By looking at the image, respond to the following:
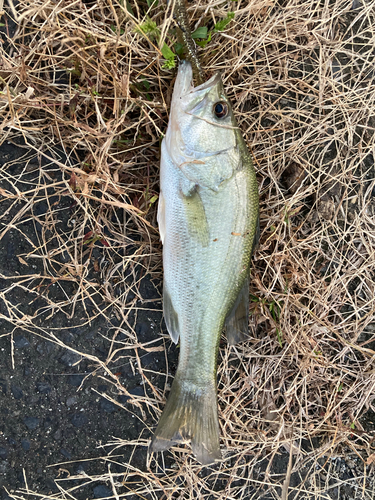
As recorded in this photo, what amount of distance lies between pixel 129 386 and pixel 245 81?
2.50 meters

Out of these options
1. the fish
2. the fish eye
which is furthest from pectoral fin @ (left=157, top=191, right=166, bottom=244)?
the fish eye

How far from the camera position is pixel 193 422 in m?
2.25

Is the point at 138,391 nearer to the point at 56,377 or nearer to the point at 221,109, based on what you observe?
the point at 56,377

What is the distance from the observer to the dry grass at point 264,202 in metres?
2.33

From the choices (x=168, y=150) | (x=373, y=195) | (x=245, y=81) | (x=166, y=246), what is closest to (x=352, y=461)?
(x=373, y=195)

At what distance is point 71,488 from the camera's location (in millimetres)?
2428

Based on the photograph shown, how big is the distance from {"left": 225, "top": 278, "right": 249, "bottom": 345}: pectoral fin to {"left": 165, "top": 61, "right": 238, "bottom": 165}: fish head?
0.98 metres

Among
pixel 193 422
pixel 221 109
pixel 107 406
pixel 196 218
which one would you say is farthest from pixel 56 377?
pixel 221 109

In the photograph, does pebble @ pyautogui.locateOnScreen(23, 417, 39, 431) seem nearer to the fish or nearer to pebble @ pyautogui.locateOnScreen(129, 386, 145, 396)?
pebble @ pyautogui.locateOnScreen(129, 386, 145, 396)

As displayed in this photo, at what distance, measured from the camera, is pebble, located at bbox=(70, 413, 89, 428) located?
97.5 inches

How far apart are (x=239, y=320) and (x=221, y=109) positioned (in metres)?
1.43

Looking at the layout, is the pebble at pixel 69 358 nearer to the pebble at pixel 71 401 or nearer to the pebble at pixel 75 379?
the pebble at pixel 75 379

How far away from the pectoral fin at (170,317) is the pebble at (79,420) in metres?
0.94

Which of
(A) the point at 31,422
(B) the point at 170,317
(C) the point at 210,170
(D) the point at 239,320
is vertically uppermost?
(C) the point at 210,170
